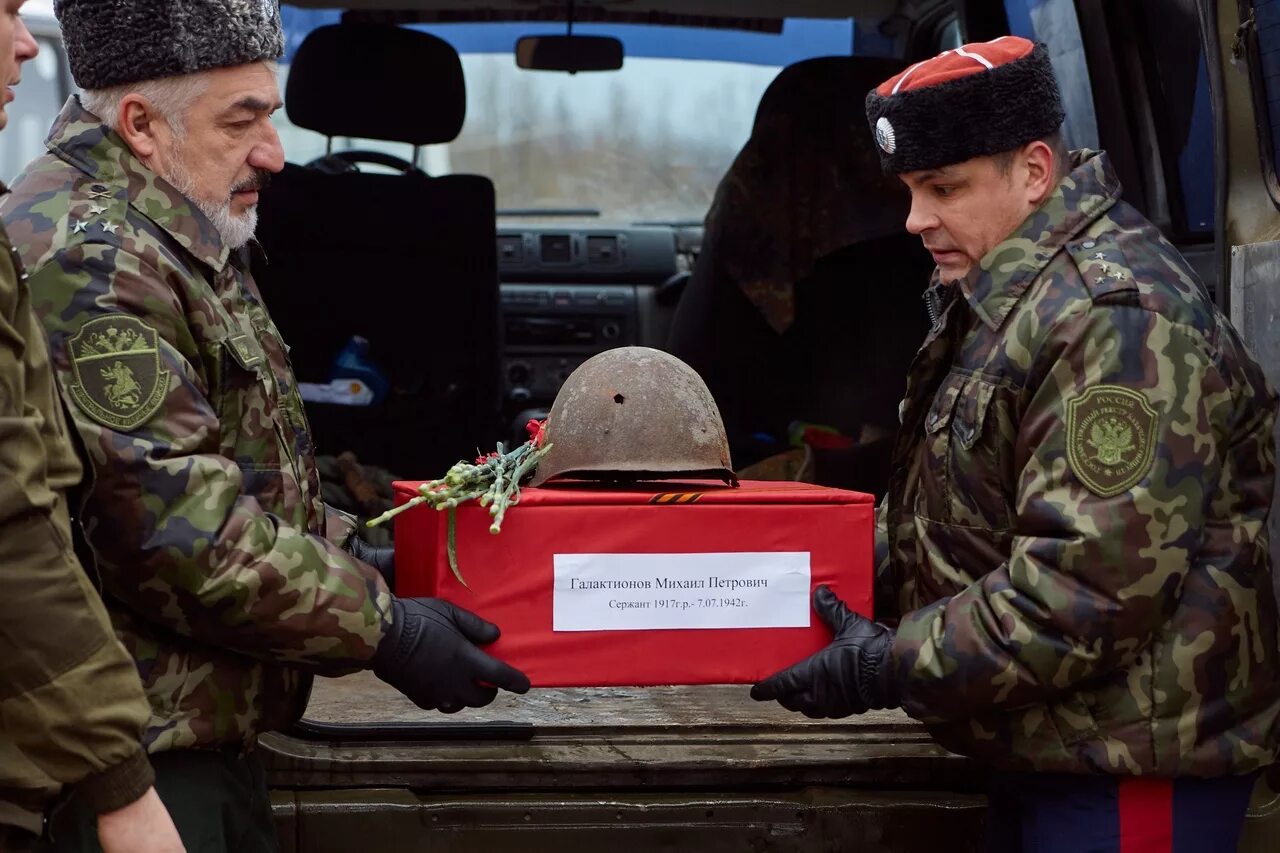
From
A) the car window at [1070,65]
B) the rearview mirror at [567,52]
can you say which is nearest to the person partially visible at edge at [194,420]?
the car window at [1070,65]

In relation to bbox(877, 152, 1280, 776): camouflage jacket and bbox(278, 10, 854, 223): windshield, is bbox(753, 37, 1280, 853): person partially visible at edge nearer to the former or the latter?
bbox(877, 152, 1280, 776): camouflage jacket

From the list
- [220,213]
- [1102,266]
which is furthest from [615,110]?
[1102,266]

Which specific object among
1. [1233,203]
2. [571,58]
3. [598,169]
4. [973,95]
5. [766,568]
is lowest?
[598,169]

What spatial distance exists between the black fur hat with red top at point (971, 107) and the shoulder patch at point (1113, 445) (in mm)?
427

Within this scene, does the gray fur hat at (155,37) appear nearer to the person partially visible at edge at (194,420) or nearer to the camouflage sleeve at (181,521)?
the person partially visible at edge at (194,420)

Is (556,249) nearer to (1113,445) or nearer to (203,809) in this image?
(203,809)

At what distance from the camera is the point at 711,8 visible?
18.4ft

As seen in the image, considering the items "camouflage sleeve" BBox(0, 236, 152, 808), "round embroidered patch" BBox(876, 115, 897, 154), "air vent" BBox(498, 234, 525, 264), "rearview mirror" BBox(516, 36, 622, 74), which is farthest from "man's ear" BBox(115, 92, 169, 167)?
"air vent" BBox(498, 234, 525, 264)

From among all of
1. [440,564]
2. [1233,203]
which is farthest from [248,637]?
[1233,203]

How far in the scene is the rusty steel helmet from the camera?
8.75ft

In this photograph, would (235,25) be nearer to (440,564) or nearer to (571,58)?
(440,564)

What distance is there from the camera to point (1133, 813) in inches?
96.8

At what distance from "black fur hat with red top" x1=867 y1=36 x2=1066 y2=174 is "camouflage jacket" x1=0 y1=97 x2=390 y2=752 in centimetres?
98

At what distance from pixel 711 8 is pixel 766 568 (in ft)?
11.1
